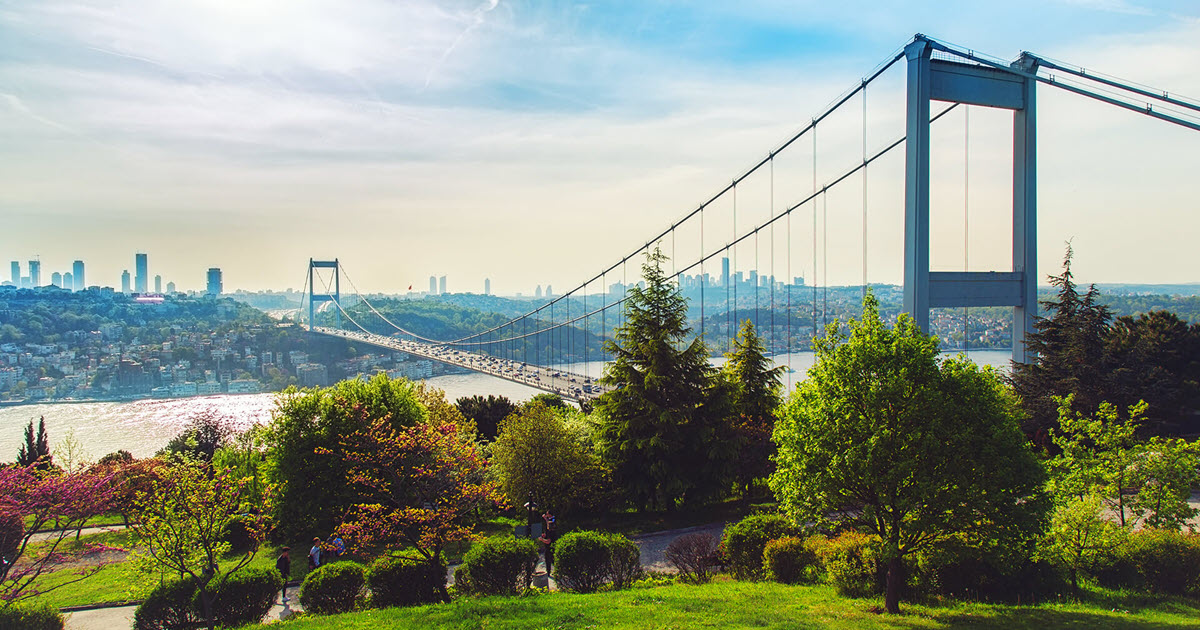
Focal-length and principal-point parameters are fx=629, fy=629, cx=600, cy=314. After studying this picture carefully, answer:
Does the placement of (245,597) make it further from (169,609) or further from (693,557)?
(693,557)

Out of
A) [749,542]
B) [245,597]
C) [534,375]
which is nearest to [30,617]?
[245,597]

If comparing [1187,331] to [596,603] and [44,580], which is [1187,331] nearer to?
[596,603]

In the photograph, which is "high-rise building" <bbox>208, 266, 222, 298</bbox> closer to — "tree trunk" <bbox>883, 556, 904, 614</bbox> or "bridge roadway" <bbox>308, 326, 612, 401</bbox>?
"bridge roadway" <bbox>308, 326, 612, 401</bbox>

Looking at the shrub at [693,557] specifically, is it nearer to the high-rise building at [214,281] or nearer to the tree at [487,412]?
the tree at [487,412]

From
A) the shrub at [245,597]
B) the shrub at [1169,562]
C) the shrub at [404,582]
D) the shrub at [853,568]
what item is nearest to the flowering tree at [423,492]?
the shrub at [404,582]

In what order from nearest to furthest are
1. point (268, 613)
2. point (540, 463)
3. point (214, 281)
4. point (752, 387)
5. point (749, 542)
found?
1. point (268, 613)
2. point (749, 542)
3. point (540, 463)
4. point (752, 387)
5. point (214, 281)

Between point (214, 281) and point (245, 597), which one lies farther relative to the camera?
point (214, 281)
